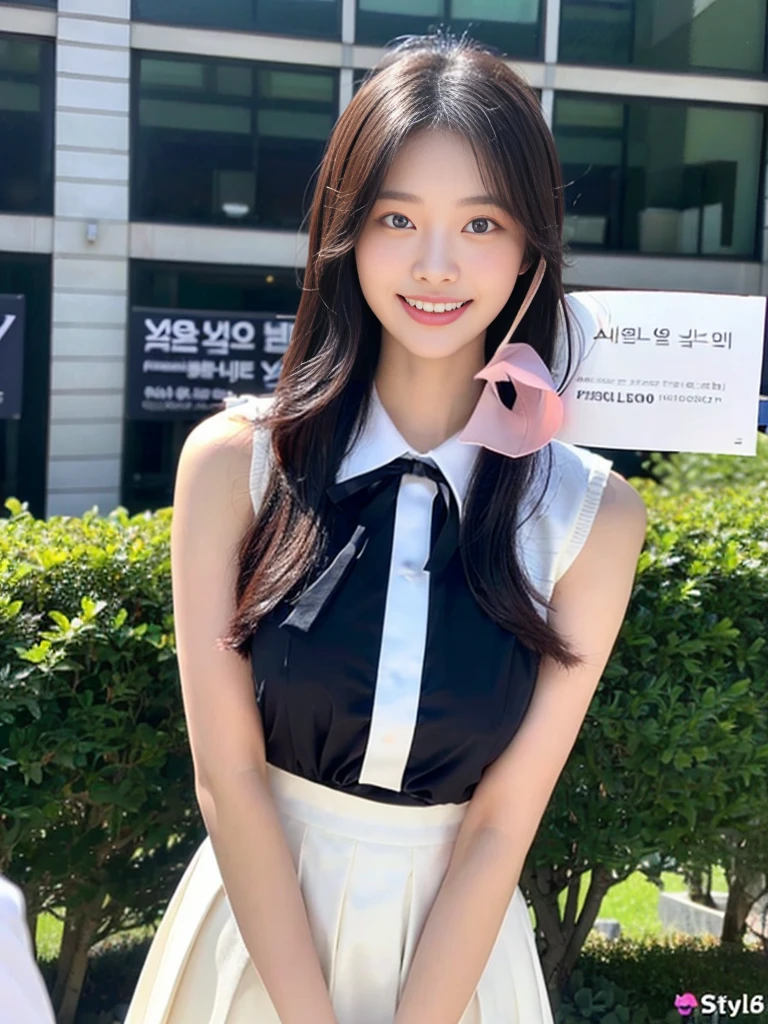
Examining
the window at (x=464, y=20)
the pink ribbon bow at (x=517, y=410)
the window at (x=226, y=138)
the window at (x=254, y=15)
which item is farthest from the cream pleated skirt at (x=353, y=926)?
the window at (x=254, y=15)

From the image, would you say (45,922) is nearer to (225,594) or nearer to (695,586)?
(225,594)


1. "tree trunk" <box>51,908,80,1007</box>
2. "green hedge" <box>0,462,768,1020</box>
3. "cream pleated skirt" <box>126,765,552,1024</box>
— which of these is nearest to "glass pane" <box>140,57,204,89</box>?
"green hedge" <box>0,462,768,1020</box>

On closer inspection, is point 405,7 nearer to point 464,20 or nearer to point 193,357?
point 464,20

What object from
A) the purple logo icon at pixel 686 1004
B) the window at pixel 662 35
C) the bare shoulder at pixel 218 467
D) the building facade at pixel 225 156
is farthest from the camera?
the building facade at pixel 225 156

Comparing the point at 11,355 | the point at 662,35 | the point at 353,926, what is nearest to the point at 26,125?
the point at 11,355

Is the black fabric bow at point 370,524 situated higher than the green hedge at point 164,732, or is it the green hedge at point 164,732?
the black fabric bow at point 370,524

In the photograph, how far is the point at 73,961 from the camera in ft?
7.72

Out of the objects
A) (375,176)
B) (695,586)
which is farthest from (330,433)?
(695,586)

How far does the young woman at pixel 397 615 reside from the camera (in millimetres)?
1308

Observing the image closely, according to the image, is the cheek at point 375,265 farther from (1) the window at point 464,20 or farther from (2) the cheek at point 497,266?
(1) the window at point 464,20

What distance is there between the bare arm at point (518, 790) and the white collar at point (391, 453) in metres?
0.19

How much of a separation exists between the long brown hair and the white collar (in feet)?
0.04

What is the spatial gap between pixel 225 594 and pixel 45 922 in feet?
4.86

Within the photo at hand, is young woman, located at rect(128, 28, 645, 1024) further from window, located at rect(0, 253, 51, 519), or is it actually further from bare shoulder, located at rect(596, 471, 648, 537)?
window, located at rect(0, 253, 51, 519)
